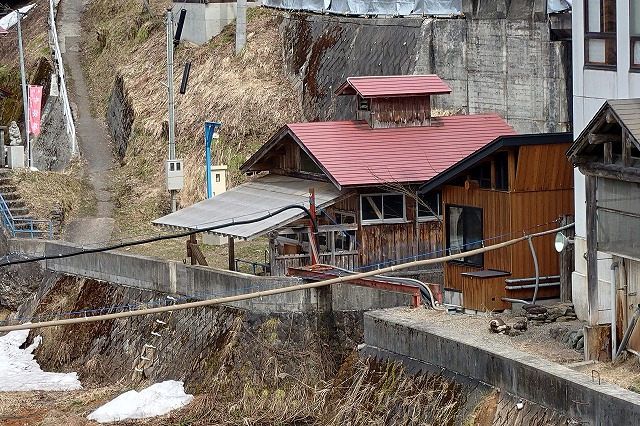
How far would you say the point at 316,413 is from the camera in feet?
84.3

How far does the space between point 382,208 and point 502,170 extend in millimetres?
4306

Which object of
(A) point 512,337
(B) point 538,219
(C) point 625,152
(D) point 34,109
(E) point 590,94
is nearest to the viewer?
(C) point 625,152

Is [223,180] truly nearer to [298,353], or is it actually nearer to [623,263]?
[298,353]

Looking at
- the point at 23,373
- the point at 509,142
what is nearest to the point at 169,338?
the point at 23,373

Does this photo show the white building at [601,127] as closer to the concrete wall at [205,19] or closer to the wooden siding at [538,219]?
the wooden siding at [538,219]

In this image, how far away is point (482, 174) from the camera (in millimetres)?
27016

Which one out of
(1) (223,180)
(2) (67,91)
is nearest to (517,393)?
(1) (223,180)

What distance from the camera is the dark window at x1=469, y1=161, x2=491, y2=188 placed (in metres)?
26.9

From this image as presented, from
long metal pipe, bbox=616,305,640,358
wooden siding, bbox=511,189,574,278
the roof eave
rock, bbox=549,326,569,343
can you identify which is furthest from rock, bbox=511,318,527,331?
the roof eave

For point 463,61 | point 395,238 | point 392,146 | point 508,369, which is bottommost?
point 508,369

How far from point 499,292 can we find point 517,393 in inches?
208

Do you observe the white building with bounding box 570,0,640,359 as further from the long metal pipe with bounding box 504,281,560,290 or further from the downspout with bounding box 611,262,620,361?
the long metal pipe with bounding box 504,281,560,290

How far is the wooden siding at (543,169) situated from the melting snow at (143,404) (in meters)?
7.92

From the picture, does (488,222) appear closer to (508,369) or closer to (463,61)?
(508,369)
